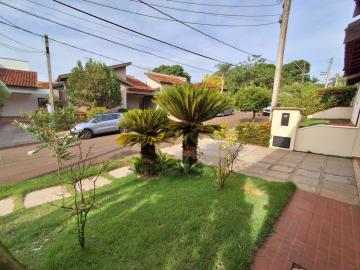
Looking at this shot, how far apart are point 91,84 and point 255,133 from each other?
12989 mm

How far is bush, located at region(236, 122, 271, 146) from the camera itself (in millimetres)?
9555

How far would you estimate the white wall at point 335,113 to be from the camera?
51.3 feet

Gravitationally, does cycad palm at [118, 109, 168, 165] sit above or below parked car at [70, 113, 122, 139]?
above

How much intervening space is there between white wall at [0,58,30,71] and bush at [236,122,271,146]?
23.7 meters

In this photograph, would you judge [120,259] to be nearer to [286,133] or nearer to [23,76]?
[286,133]

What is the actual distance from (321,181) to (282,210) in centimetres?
244

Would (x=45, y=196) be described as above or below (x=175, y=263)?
below

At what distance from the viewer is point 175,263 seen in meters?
2.46

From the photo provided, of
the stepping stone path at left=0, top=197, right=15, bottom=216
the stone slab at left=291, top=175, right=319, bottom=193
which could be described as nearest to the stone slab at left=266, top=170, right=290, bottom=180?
the stone slab at left=291, top=175, right=319, bottom=193

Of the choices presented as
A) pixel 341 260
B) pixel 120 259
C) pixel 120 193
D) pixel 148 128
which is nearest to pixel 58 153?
pixel 120 193

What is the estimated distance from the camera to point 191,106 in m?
4.82

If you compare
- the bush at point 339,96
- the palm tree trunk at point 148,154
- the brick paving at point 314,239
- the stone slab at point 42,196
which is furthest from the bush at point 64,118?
the bush at point 339,96

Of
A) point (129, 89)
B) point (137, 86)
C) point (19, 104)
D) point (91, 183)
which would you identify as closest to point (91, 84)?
point (129, 89)

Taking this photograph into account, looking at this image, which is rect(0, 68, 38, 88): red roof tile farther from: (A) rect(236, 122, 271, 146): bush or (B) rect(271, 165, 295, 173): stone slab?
(B) rect(271, 165, 295, 173): stone slab
